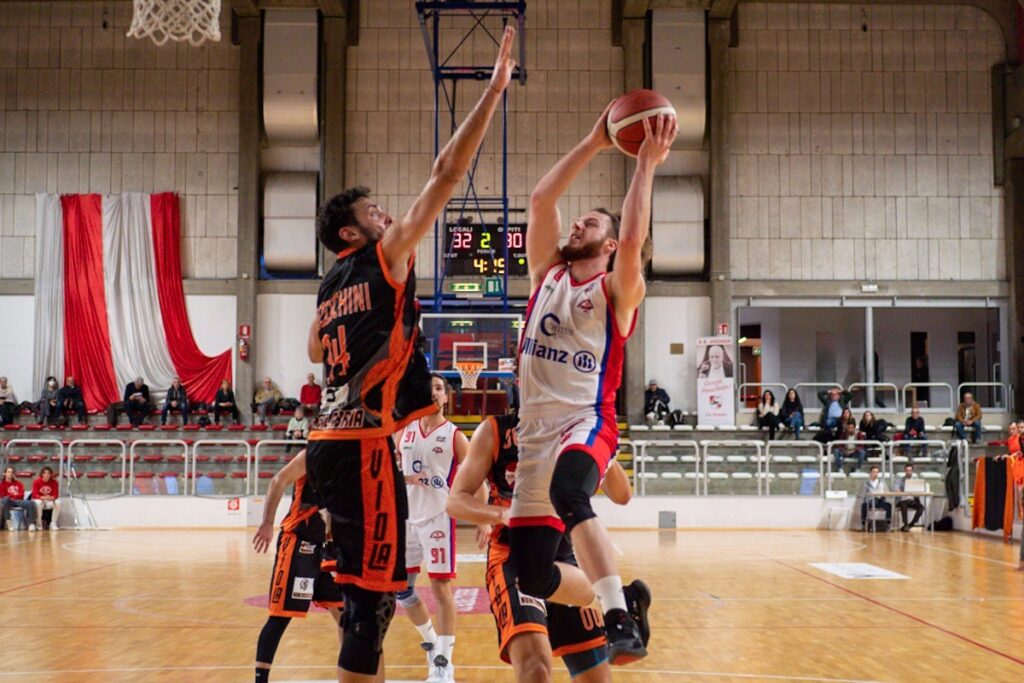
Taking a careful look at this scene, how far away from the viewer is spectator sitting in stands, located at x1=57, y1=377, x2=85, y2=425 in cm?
2500

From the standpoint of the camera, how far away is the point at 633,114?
4.38 m

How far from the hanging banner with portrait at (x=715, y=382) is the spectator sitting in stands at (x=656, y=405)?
796 mm

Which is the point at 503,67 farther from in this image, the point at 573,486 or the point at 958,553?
the point at 958,553

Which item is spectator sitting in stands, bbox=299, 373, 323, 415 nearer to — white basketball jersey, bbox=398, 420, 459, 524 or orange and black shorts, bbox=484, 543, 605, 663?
white basketball jersey, bbox=398, 420, 459, 524

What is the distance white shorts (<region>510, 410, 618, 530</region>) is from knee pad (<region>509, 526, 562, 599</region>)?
0.13 ft

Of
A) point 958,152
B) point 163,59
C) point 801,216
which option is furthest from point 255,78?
point 958,152

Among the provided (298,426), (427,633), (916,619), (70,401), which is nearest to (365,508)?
(427,633)

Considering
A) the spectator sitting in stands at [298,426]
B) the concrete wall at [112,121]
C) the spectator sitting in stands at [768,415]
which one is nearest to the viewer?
the spectator sitting in stands at [298,426]

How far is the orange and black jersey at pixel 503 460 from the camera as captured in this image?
17.6 ft

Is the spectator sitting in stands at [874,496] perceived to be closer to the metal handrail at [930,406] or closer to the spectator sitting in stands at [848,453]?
the spectator sitting in stands at [848,453]

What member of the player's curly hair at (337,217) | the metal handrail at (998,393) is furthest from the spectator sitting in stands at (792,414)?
the player's curly hair at (337,217)

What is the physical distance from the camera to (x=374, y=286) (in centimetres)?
407

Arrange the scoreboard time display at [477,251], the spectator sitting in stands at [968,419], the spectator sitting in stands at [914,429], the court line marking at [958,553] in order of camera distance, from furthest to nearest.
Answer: the spectator sitting in stands at [968,419] < the spectator sitting in stands at [914,429] < the scoreboard time display at [477,251] < the court line marking at [958,553]

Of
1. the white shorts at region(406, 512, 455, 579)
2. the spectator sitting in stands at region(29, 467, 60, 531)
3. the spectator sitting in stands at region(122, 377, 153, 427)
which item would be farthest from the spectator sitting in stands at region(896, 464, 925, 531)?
the spectator sitting in stands at region(122, 377, 153, 427)
